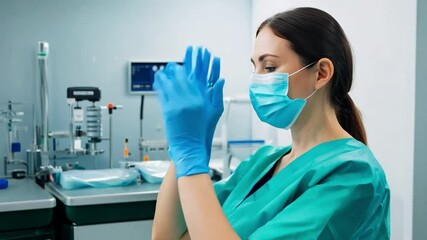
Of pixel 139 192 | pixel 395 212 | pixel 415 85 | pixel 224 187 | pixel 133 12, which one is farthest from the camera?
pixel 133 12

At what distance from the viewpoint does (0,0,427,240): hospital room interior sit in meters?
2.03

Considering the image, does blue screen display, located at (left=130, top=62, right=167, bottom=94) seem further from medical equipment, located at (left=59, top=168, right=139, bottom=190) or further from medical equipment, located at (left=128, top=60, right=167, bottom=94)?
medical equipment, located at (left=59, top=168, right=139, bottom=190)

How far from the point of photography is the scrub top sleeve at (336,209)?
986mm

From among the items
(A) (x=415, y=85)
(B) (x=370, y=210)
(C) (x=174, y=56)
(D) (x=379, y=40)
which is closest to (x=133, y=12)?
(C) (x=174, y=56)

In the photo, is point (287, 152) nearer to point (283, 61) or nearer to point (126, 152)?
point (283, 61)

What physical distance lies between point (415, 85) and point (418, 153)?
10.1 inches

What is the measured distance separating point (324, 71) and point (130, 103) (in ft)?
6.72

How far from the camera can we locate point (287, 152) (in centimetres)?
136

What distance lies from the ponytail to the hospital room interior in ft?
2.46

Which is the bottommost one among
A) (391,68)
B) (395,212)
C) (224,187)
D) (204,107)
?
(395,212)

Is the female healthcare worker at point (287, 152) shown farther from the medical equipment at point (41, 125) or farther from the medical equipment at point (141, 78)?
the medical equipment at point (141, 78)

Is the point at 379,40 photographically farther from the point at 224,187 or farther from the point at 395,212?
the point at 224,187

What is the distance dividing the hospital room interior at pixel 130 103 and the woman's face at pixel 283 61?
36.2 inches

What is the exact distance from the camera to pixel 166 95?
3.54 feet
